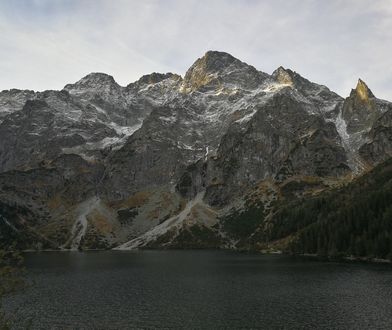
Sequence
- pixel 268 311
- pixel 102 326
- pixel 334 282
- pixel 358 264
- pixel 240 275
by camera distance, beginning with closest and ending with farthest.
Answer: pixel 102 326 < pixel 268 311 < pixel 334 282 < pixel 240 275 < pixel 358 264

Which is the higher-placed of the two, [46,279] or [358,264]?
[358,264]

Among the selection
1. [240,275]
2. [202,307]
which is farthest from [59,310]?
[240,275]

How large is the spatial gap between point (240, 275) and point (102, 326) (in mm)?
74267

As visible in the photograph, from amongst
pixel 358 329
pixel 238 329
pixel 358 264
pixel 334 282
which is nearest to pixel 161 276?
pixel 334 282

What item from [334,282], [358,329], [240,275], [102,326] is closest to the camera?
[358,329]

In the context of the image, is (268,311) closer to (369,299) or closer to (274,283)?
(369,299)

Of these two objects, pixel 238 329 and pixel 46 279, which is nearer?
pixel 238 329

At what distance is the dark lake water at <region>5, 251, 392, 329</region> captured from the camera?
254 ft

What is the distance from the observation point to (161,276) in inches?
5861

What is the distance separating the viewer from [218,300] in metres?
99.0

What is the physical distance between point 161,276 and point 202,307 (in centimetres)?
5914

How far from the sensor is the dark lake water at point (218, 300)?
7744 cm

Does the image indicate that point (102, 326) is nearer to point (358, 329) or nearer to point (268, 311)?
point (268, 311)

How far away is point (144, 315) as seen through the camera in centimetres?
8525
